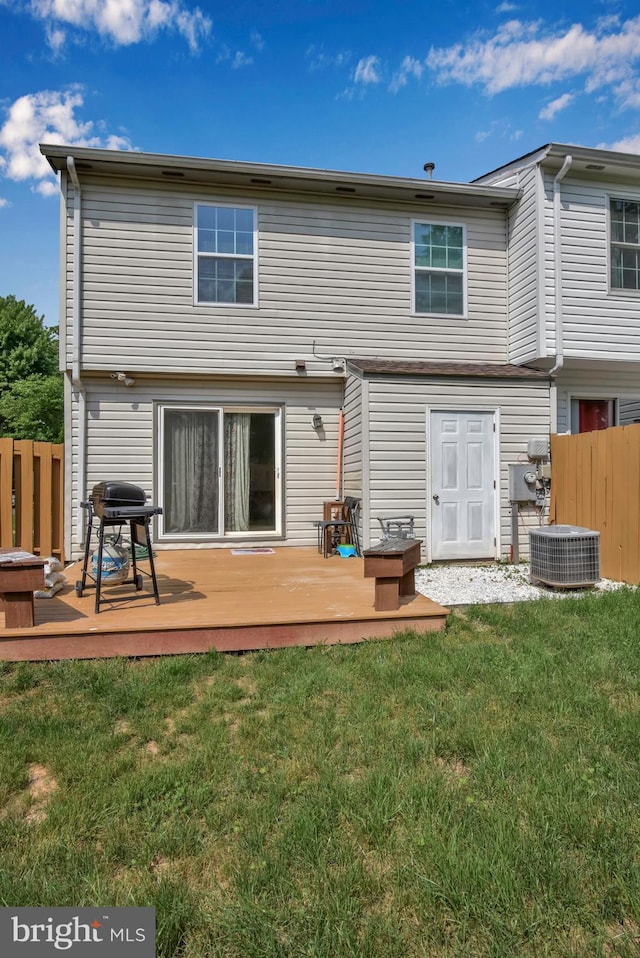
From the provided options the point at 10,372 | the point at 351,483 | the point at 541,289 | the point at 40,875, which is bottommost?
the point at 40,875

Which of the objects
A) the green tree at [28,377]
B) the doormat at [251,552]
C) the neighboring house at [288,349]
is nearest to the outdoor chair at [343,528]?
the neighboring house at [288,349]

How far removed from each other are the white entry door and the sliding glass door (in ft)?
7.61

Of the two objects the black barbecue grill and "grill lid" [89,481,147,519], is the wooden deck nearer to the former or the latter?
the black barbecue grill

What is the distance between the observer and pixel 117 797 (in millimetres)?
2051

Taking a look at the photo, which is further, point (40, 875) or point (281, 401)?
point (281, 401)

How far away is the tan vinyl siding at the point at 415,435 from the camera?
22.3ft

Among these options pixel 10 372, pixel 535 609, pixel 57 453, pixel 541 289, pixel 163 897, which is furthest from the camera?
pixel 10 372

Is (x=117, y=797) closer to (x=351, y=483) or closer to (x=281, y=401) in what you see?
(x=351, y=483)

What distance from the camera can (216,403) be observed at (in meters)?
7.66

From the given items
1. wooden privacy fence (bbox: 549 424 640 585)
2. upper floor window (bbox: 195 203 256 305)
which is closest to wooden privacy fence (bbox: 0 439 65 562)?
upper floor window (bbox: 195 203 256 305)

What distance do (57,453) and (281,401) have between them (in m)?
3.09

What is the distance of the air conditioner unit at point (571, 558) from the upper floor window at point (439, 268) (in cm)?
419

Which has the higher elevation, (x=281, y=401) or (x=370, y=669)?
(x=281, y=401)

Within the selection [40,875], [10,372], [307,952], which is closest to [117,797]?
[40,875]
